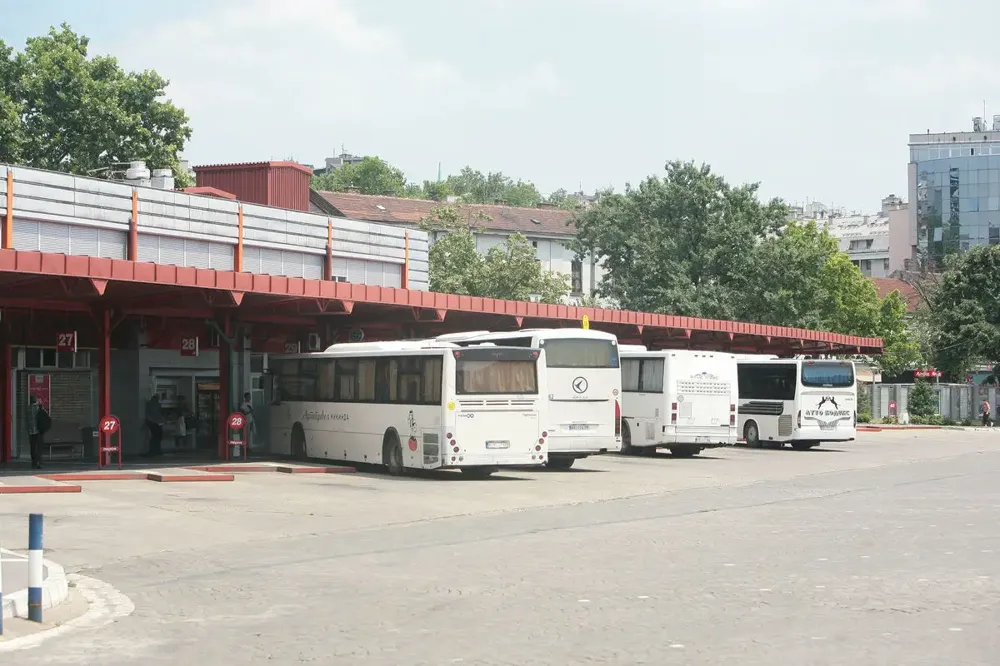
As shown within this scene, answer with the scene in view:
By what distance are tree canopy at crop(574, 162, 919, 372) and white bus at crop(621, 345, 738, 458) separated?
33554 millimetres

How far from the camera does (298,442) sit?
3291cm

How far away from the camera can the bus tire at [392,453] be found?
93.1 feet

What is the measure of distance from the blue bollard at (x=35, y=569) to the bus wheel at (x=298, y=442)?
22.2 m

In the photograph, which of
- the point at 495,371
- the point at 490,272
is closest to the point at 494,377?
the point at 495,371

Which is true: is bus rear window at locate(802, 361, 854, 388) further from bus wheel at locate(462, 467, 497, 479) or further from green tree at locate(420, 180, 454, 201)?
green tree at locate(420, 180, 454, 201)

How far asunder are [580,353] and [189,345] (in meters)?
11.6

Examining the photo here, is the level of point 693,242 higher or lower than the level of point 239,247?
higher

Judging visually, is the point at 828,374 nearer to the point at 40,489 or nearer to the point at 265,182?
the point at 265,182

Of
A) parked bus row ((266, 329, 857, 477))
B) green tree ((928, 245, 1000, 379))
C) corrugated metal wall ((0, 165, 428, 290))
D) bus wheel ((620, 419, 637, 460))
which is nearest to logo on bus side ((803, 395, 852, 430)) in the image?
parked bus row ((266, 329, 857, 477))

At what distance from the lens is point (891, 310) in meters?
87.9

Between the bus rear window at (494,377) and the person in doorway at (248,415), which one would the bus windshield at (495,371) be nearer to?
the bus rear window at (494,377)

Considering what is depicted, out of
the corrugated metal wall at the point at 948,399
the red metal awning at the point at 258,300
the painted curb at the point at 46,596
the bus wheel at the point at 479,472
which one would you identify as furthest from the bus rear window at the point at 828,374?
the painted curb at the point at 46,596

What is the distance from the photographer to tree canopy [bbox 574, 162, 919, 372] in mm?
71750

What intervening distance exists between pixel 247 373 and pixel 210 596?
2711 cm
